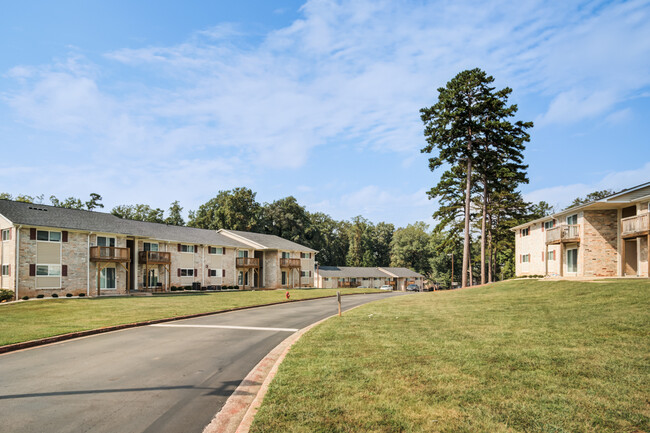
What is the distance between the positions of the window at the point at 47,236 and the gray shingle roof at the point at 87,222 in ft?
2.15

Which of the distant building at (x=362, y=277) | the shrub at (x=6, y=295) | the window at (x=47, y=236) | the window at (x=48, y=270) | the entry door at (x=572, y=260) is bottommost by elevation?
the distant building at (x=362, y=277)

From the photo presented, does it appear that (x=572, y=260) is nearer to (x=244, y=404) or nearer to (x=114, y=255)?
(x=244, y=404)

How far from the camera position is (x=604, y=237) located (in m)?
28.8

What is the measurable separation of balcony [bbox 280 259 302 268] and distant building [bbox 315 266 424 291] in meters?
14.6

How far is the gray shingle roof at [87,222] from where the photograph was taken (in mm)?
34062

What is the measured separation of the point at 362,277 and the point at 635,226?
58208 mm

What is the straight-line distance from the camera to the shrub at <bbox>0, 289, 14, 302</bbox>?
30094 mm

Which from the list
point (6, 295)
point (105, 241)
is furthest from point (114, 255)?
point (6, 295)

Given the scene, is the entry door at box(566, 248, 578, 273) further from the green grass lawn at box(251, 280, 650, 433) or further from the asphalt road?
the asphalt road

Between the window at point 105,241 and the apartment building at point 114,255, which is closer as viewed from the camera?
the apartment building at point 114,255

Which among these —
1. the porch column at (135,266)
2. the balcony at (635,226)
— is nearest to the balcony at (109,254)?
the porch column at (135,266)

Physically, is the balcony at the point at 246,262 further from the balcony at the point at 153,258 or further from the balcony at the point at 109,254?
the balcony at the point at 109,254

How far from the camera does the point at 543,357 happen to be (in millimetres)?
8086

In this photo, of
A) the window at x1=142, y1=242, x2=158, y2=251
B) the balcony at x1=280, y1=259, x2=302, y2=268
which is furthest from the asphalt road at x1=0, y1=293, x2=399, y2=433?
the balcony at x1=280, y1=259, x2=302, y2=268
